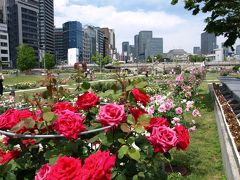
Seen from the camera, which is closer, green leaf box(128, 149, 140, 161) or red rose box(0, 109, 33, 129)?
green leaf box(128, 149, 140, 161)

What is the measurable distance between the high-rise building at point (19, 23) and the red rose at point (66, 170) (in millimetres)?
131606

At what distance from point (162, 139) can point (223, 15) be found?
546 inches

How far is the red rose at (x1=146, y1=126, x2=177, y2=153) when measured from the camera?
2498 millimetres

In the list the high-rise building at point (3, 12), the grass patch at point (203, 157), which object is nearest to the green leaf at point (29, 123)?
the grass patch at point (203, 157)

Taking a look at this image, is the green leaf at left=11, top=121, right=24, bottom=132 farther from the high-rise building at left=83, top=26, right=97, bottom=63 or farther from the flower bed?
the high-rise building at left=83, top=26, right=97, bottom=63

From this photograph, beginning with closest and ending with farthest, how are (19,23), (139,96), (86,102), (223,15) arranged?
(139,96) → (86,102) → (223,15) → (19,23)

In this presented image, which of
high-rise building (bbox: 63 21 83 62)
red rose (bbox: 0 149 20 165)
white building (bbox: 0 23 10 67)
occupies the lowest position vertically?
red rose (bbox: 0 149 20 165)

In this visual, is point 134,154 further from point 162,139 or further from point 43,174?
point 43,174

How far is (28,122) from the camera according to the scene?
2482mm

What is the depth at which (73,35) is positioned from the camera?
176 metres

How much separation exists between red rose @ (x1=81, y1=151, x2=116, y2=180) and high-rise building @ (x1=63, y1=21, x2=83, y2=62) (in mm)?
172798

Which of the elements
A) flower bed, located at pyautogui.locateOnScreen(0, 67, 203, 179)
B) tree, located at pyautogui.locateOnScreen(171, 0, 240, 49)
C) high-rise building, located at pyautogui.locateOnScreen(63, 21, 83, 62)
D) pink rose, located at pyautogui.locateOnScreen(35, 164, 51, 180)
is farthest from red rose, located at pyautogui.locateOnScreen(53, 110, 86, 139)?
high-rise building, located at pyautogui.locateOnScreen(63, 21, 83, 62)

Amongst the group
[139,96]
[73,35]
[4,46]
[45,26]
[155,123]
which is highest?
[45,26]

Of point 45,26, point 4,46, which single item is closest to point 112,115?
point 4,46
